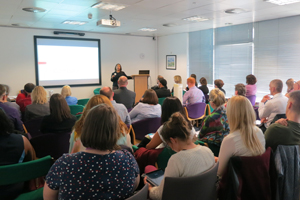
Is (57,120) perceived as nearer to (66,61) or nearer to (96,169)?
(96,169)

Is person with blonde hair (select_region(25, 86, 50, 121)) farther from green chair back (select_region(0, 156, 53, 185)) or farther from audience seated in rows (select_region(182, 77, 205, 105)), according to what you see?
audience seated in rows (select_region(182, 77, 205, 105))

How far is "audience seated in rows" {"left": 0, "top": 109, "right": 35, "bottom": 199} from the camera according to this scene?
1860 mm

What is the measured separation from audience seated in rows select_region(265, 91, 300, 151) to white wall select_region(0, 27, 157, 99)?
334 inches

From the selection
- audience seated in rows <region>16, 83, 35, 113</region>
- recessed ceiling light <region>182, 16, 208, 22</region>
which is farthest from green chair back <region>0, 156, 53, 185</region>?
recessed ceiling light <region>182, 16, 208, 22</region>

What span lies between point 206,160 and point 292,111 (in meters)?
1.14

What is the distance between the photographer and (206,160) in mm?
1642

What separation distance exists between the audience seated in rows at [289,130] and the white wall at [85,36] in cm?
847

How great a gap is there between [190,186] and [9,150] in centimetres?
145

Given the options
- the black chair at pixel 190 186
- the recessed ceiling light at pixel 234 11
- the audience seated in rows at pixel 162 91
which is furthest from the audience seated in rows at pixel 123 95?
the black chair at pixel 190 186

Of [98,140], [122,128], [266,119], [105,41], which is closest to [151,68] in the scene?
[105,41]

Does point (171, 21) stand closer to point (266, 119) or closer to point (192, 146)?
point (266, 119)

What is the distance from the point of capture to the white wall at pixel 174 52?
1027 cm

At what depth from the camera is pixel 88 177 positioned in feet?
4.43

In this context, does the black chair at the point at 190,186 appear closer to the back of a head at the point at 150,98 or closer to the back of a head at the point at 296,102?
the back of a head at the point at 296,102
